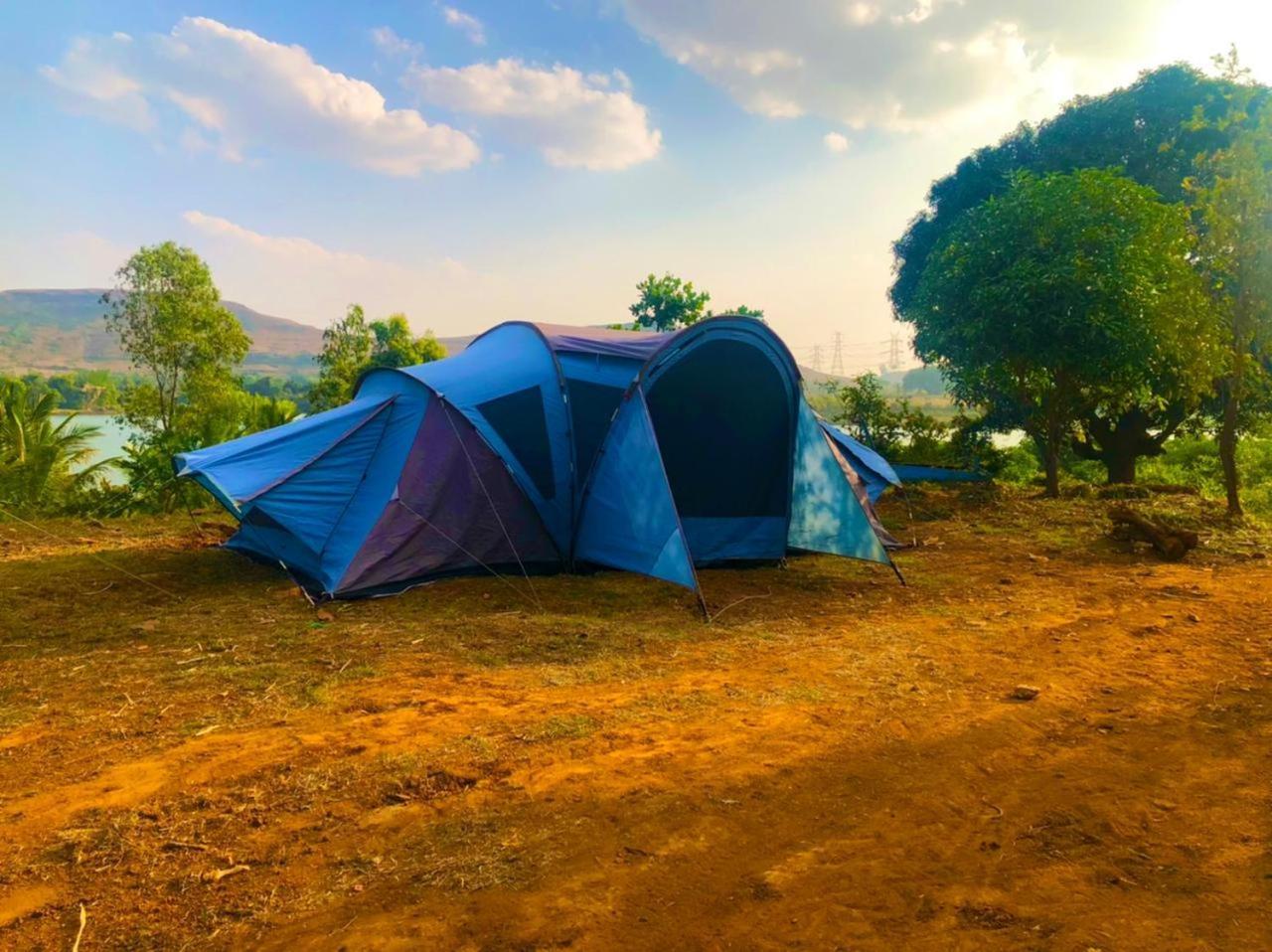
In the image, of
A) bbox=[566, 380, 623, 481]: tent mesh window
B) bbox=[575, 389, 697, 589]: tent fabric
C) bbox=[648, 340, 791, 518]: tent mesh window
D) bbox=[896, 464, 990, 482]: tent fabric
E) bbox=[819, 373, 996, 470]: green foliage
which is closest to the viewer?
bbox=[575, 389, 697, 589]: tent fabric

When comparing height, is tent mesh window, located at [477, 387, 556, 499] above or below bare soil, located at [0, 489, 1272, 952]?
above

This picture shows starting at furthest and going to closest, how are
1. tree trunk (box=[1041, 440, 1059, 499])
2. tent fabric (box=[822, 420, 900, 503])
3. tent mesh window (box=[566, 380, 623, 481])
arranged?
1. tree trunk (box=[1041, 440, 1059, 499])
2. tent fabric (box=[822, 420, 900, 503])
3. tent mesh window (box=[566, 380, 623, 481])

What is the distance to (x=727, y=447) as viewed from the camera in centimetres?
799

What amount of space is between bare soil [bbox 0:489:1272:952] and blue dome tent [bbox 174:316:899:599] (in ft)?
2.53

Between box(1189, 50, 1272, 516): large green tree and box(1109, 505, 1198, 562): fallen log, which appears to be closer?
box(1109, 505, 1198, 562): fallen log

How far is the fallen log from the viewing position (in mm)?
8250

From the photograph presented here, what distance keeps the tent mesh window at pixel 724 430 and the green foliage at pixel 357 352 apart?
9.24 m

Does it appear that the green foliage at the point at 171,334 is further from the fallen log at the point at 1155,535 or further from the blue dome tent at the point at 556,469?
the fallen log at the point at 1155,535

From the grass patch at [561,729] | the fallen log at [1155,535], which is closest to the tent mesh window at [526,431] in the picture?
the grass patch at [561,729]

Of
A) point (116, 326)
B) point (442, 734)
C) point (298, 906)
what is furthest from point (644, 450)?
point (116, 326)

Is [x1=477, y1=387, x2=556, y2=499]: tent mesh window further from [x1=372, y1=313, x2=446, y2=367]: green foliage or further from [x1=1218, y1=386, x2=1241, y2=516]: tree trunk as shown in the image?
[x1=372, y1=313, x2=446, y2=367]: green foliage

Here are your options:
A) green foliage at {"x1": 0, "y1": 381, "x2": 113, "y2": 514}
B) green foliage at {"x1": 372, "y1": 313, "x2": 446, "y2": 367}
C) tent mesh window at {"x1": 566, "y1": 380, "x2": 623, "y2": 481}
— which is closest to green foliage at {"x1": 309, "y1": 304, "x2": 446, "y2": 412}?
green foliage at {"x1": 372, "y1": 313, "x2": 446, "y2": 367}

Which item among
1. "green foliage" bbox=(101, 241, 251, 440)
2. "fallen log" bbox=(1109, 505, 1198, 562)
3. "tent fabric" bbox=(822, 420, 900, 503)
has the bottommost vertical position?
"fallen log" bbox=(1109, 505, 1198, 562)

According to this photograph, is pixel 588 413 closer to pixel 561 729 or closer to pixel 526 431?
pixel 526 431
